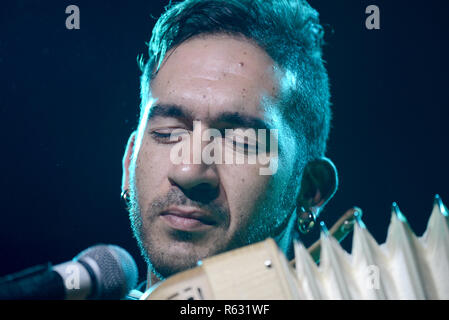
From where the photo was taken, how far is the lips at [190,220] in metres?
1.27

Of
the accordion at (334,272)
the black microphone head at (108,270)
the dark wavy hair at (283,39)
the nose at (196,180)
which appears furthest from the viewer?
the dark wavy hair at (283,39)

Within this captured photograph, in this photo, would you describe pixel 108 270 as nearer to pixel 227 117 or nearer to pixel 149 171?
pixel 149 171

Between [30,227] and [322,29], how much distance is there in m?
1.62

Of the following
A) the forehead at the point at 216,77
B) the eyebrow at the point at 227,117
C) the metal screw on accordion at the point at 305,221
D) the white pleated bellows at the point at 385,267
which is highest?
the forehead at the point at 216,77

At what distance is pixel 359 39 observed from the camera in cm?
164

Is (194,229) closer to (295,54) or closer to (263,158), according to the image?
(263,158)

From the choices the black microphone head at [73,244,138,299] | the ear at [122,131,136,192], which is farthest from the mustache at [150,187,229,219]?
the ear at [122,131,136,192]

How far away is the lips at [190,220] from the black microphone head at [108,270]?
0.20m

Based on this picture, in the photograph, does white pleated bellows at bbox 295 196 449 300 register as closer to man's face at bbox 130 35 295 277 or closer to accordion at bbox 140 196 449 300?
accordion at bbox 140 196 449 300

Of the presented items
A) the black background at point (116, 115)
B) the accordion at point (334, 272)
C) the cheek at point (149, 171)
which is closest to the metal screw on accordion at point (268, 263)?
the accordion at point (334, 272)

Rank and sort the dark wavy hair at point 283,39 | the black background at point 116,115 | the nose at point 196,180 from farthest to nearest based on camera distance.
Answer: the black background at point 116,115 < the dark wavy hair at point 283,39 < the nose at point 196,180

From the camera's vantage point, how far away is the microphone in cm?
83

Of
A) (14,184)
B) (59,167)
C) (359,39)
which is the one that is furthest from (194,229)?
(359,39)

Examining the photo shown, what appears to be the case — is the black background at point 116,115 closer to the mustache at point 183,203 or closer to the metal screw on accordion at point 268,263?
the mustache at point 183,203
